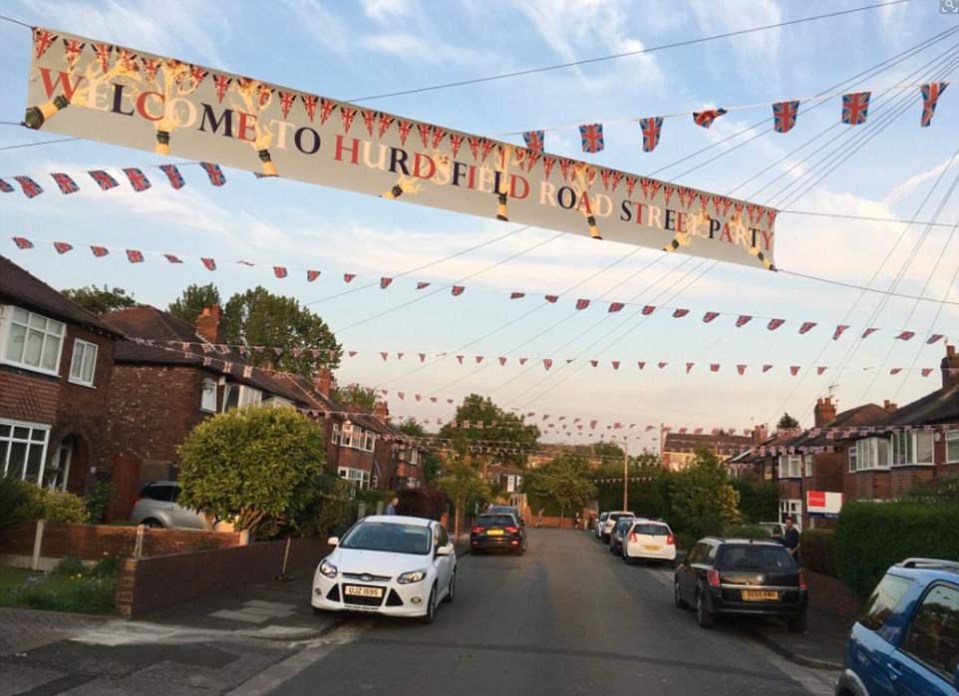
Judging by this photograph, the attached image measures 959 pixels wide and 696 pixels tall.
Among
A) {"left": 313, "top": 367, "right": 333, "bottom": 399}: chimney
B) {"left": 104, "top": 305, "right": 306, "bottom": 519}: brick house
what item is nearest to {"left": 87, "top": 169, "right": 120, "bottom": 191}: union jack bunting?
{"left": 104, "top": 305, "right": 306, "bottom": 519}: brick house

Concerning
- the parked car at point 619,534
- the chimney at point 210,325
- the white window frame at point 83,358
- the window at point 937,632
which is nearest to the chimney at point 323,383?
the chimney at point 210,325

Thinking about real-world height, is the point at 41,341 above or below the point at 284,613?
above

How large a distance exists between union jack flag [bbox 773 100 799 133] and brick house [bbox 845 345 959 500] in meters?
21.2

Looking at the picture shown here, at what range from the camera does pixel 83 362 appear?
930 inches

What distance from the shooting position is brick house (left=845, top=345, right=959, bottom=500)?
30422mm

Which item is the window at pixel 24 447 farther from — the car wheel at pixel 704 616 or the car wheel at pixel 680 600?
the car wheel at pixel 704 616

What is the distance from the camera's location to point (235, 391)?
3278cm

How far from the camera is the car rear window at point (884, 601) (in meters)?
5.57

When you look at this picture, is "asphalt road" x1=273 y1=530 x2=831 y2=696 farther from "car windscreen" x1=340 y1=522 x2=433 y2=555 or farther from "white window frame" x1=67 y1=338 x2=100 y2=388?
"white window frame" x1=67 y1=338 x2=100 y2=388

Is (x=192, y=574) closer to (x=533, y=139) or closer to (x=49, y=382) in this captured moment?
(x=533, y=139)

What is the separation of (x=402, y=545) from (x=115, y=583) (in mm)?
4126

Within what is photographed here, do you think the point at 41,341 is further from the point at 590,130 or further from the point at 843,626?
the point at 843,626

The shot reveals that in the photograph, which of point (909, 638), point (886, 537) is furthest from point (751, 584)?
point (909, 638)

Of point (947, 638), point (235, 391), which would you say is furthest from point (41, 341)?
point (947, 638)
